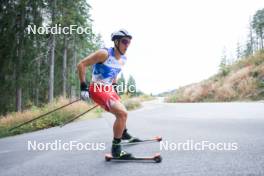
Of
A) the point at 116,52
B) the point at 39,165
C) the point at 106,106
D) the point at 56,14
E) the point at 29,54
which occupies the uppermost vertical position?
the point at 56,14

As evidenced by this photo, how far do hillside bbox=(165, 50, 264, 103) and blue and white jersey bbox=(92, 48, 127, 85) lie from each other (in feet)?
55.3

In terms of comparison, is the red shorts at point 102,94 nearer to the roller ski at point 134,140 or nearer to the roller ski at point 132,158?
the roller ski at point 132,158

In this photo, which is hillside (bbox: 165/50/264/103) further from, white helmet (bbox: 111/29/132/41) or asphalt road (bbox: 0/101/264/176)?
white helmet (bbox: 111/29/132/41)

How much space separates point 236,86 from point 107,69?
20551 millimetres

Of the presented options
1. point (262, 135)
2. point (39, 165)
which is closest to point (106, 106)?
point (39, 165)

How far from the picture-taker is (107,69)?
514 cm

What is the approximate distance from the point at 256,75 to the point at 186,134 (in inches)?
726

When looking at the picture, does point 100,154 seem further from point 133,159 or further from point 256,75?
point 256,75

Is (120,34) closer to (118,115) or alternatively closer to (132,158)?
(118,115)

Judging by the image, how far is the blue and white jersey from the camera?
5.09m

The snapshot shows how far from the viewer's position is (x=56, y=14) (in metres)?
21.3

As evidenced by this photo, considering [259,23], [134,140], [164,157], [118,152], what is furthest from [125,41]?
[259,23]

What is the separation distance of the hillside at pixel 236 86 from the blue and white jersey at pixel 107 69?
16864 mm

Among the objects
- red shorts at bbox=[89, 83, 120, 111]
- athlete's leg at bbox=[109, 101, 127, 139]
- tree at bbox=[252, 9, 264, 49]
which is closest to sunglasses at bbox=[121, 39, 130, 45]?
red shorts at bbox=[89, 83, 120, 111]
